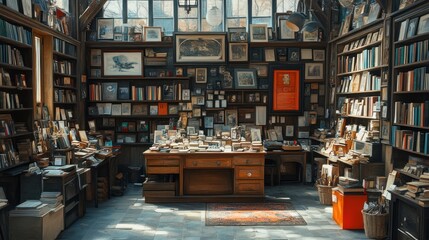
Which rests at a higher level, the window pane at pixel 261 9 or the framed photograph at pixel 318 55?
the window pane at pixel 261 9

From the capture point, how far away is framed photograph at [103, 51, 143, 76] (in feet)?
34.3

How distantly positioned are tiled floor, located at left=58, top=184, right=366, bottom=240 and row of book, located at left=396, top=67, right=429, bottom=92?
7.12 feet

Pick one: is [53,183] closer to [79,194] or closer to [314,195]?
[79,194]

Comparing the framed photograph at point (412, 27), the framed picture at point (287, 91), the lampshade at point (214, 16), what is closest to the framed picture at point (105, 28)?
the lampshade at point (214, 16)

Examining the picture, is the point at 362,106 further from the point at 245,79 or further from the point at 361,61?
the point at 245,79

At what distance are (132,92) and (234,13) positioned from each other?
311 cm

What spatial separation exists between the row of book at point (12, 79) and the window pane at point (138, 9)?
408 cm

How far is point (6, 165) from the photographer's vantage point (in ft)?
21.1

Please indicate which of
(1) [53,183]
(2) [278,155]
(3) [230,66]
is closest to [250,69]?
(3) [230,66]

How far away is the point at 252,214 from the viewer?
7270 millimetres

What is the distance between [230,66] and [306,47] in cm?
184

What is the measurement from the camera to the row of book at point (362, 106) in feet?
25.5

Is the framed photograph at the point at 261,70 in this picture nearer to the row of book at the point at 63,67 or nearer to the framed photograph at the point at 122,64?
the framed photograph at the point at 122,64

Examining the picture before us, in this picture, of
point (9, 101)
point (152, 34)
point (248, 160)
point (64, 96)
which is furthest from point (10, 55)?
point (248, 160)
